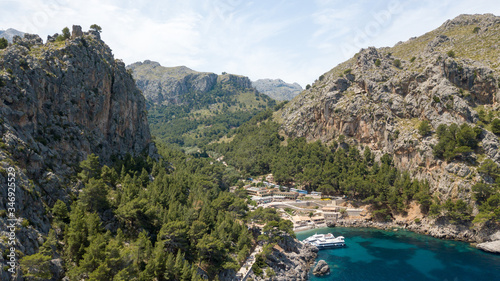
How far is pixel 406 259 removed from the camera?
6912cm

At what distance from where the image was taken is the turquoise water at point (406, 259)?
60.6 meters

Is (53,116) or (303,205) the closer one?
(53,116)

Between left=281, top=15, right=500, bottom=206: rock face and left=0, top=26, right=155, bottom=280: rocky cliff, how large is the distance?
10403 centimetres

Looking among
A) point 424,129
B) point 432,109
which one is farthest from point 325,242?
point 432,109

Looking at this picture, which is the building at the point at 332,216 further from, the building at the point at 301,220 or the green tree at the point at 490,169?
the green tree at the point at 490,169

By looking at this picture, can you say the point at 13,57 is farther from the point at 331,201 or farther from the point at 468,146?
the point at 468,146

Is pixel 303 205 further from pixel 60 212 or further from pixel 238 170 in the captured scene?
pixel 60 212

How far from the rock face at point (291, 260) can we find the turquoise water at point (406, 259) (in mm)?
3259

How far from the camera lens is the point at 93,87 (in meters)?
75.4

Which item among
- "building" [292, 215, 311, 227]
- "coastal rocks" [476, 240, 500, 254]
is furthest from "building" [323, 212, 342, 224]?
"coastal rocks" [476, 240, 500, 254]

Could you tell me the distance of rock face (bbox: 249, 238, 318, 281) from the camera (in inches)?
2293

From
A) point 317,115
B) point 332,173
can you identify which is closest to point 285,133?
point 317,115

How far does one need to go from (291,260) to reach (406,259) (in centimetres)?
3116

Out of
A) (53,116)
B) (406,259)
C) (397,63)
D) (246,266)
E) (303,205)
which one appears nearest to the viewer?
(246,266)
